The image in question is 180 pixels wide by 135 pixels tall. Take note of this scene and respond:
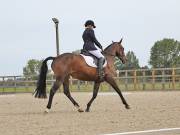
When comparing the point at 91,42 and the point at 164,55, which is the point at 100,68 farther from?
the point at 164,55

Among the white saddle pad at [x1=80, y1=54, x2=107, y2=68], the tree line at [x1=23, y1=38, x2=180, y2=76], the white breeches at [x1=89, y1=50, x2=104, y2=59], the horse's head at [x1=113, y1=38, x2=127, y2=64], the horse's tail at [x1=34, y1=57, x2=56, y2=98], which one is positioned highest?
the tree line at [x1=23, y1=38, x2=180, y2=76]

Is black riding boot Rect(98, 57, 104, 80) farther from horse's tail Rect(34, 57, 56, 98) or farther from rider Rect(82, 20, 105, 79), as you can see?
horse's tail Rect(34, 57, 56, 98)

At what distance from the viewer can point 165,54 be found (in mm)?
90375

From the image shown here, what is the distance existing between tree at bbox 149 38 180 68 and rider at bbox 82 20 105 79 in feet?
239

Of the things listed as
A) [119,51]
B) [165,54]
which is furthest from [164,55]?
[119,51]

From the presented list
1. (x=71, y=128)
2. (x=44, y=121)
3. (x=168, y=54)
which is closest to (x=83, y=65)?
(x=44, y=121)

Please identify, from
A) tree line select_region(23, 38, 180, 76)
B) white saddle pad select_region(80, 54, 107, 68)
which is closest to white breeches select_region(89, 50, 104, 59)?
white saddle pad select_region(80, 54, 107, 68)

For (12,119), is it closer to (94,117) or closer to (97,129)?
(94,117)

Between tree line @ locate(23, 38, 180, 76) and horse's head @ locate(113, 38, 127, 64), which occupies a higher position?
tree line @ locate(23, 38, 180, 76)

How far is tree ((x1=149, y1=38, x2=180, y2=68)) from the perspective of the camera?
288 feet

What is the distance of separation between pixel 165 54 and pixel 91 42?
76815 millimetres

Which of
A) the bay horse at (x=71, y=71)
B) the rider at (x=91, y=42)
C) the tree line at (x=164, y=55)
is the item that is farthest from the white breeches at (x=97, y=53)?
the tree line at (x=164, y=55)

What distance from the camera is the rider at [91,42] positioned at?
14500 mm

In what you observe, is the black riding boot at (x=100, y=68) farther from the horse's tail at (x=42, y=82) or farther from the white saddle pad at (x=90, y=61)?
the horse's tail at (x=42, y=82)
